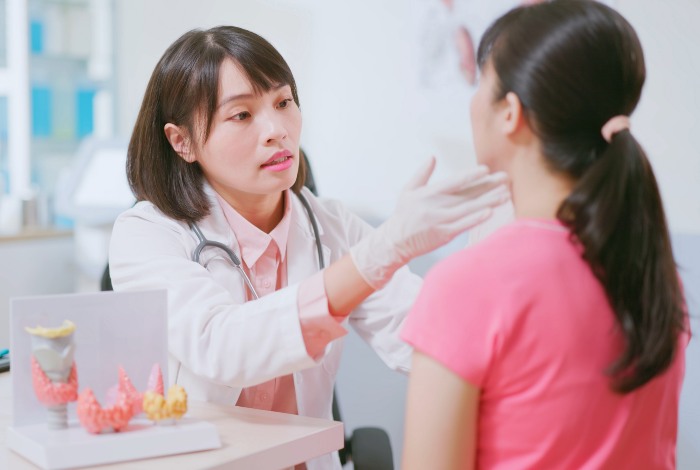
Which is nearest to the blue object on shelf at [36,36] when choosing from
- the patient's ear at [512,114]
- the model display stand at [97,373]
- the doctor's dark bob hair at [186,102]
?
the doctor's dark bob hair at [186,102]

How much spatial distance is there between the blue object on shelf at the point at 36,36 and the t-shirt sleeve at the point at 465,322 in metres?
3.23

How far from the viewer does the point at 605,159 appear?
870 mm

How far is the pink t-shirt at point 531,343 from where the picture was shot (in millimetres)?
843

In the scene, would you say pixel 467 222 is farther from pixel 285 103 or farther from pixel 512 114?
pixel 285 103

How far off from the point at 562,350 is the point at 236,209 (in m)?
0.83

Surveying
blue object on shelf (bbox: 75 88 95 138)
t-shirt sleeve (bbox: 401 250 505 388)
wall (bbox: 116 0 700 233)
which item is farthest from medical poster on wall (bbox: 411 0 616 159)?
blue object on shelf (bbox: 75 88 95 138)

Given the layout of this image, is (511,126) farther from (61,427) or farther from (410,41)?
(410,41)

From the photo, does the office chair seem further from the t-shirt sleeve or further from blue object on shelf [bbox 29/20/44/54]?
blue object on shelf [bbox 29/20/44/54]

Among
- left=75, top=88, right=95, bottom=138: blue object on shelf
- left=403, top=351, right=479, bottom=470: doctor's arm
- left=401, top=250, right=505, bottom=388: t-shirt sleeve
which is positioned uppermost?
left=401, top=250, right=505, bottom=388: t-shirt sleeve

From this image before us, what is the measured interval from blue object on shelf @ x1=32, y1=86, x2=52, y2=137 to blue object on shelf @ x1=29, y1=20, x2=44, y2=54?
164mm

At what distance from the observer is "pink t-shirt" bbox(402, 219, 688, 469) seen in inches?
33.2

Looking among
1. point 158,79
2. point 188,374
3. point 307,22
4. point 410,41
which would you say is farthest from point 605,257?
point 307,22

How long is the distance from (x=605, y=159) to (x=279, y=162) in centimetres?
69

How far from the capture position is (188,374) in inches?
55.2
